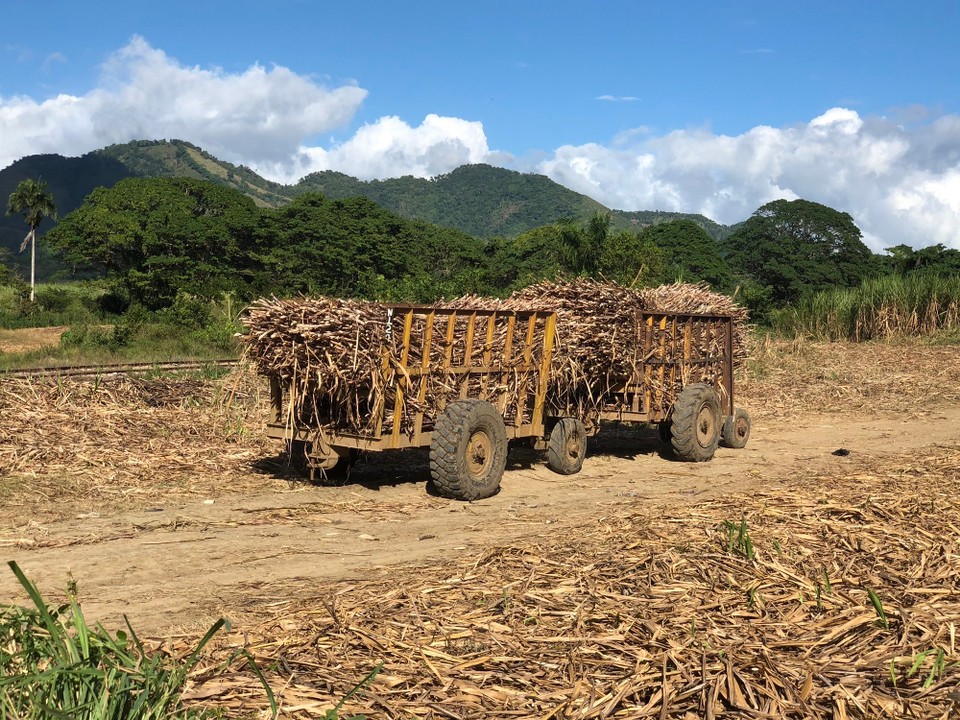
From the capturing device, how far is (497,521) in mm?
8312

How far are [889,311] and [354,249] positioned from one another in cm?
3971

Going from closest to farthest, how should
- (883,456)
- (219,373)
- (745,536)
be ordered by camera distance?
(745,536) → (883,456) → (219,373)

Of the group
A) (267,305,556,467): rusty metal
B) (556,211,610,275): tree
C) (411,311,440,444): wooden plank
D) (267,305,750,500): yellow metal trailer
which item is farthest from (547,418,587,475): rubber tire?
(556,211,610,275): tree

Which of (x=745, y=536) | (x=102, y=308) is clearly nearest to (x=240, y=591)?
(x=745, y=536)

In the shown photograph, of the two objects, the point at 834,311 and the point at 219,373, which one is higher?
the point at 834,311

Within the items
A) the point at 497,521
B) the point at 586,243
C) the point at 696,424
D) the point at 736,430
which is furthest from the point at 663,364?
the point at 586,243

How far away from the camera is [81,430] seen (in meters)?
11.6

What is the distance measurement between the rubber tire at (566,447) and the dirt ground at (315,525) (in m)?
0.18

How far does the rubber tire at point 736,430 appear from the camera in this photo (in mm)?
13523

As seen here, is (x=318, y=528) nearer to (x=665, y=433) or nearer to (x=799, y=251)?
(x=665, y=433)

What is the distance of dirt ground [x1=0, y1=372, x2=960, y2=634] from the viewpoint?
5.93m

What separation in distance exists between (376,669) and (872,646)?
2338mm

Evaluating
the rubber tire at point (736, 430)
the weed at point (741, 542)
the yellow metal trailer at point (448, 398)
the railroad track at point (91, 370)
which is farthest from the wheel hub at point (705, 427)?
the railroad track at point (91, 370)

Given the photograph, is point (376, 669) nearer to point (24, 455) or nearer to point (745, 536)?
point (745, 536)
